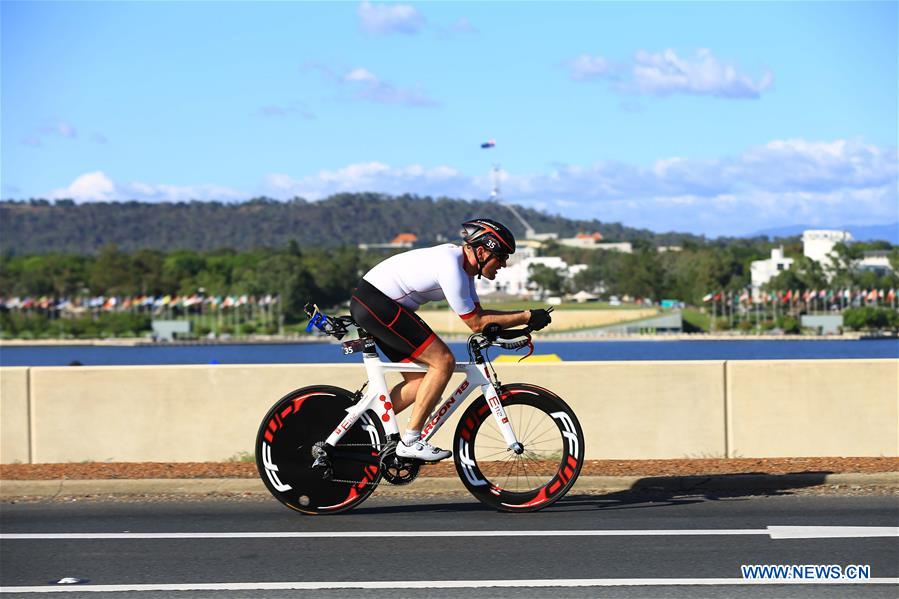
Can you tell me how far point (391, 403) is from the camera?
7.65 m

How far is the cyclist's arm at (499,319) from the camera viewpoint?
738cm

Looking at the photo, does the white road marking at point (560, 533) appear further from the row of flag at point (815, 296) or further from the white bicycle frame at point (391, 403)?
the row of flag at point (815, 296)

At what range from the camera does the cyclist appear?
7.40m

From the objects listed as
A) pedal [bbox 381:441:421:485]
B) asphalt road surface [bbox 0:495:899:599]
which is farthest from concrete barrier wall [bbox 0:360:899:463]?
pedal [bbox 381:441:421:485]

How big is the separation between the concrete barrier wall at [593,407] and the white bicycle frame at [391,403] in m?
3.44

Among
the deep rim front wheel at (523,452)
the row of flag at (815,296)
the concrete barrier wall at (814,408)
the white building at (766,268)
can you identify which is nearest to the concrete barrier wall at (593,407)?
the concrete barrier wall at (814,408)

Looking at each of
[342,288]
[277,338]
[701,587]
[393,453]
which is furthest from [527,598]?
[277,338]

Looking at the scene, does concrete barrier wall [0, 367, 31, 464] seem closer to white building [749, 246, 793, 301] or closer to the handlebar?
the handlebar

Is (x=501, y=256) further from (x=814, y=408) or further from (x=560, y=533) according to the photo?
(x=814, y=408)

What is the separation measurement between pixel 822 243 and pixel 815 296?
29559 mm

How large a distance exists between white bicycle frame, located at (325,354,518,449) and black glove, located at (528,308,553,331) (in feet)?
1.39

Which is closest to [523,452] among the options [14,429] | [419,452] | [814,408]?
[419,452]

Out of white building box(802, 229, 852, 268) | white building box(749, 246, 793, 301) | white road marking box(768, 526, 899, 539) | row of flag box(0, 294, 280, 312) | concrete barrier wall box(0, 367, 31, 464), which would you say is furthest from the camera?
row of flag box(0, 294, 280, 312)

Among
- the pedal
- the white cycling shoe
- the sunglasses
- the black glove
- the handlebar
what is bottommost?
the pedal
